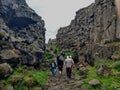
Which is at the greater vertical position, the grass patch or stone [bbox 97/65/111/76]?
stone [bbox 97/65/111/76]

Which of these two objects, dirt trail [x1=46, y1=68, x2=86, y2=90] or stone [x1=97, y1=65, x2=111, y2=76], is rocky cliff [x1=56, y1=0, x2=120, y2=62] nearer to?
stone [x1=97, y1=65, x2=111, y2=76]

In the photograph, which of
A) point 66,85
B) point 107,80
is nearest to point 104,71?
point 107,80

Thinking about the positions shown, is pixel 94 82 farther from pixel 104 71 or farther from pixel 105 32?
pixel 105 32

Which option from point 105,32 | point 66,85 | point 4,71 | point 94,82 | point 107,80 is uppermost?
point 105,32

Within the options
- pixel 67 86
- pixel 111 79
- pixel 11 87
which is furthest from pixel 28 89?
pixel 111 79

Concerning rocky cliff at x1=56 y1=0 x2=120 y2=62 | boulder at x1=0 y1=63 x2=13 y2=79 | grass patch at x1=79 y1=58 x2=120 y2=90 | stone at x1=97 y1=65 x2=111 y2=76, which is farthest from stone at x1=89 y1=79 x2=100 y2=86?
rocky cliff at x1=56 y1=0 x2=120 y2=62

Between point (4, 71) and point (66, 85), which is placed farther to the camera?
point (4, 71)

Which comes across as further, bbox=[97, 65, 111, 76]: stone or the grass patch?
bbox=[97, 65, 111, 76]: stone

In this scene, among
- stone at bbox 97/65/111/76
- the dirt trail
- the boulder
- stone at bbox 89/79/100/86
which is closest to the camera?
stone at bbox 89/79/100/86

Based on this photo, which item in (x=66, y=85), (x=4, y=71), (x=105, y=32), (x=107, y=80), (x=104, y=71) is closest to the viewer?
(x=107, y=80)

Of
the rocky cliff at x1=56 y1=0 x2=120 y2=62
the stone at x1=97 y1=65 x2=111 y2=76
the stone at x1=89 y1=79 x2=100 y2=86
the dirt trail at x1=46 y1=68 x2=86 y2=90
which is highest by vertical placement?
the rocky cliff at x1=56 y1=0 x2=120 y2=62

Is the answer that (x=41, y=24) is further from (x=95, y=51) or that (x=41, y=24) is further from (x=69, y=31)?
(x=95, y=51)

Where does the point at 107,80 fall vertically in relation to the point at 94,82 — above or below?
above

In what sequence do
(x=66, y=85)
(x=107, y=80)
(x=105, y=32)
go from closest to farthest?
(x=107, y=80) → (x=66, y=85) → (x=105, y=32)
